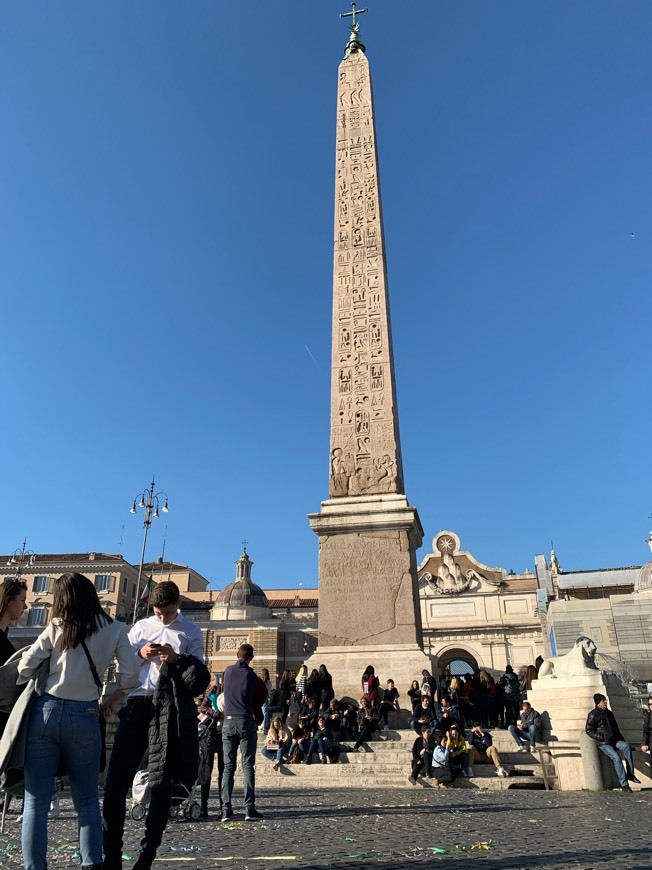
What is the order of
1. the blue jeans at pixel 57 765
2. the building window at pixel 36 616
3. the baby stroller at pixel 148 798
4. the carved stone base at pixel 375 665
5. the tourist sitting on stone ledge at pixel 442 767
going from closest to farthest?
the blue jeans at pixel 57 765
the baby stroller at pixel 148 798
the tourist sitting on stone ledge at pixel 442 767
the carved stone base at pixel 375 665
the building window at pixel 36 616

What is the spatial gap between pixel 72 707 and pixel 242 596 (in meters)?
44.1

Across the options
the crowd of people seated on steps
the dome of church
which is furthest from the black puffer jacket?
the dome of church

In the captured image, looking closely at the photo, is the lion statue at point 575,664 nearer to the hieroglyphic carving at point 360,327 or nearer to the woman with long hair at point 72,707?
the hieroglyphic carving at point 360,327

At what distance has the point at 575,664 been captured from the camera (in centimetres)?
974

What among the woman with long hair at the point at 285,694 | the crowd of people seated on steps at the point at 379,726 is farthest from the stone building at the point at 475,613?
the crowd of people seated on steps at the point at 379,726

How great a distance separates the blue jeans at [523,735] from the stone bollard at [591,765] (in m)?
1.26

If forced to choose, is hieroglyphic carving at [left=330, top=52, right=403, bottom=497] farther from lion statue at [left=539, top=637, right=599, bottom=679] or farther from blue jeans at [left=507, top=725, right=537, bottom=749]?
blue jeans at [left=507, top=725, right=537, bottom=749]

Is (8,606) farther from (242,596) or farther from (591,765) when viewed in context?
(242,596)

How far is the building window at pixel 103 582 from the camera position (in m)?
46.6

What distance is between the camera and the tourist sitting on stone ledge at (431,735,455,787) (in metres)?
7.79

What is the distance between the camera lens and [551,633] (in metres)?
31.0

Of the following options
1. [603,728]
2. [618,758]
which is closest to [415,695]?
[603,728]

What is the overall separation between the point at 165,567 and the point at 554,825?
53150 mm

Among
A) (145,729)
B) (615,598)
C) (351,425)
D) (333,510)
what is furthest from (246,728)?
(615,598)
